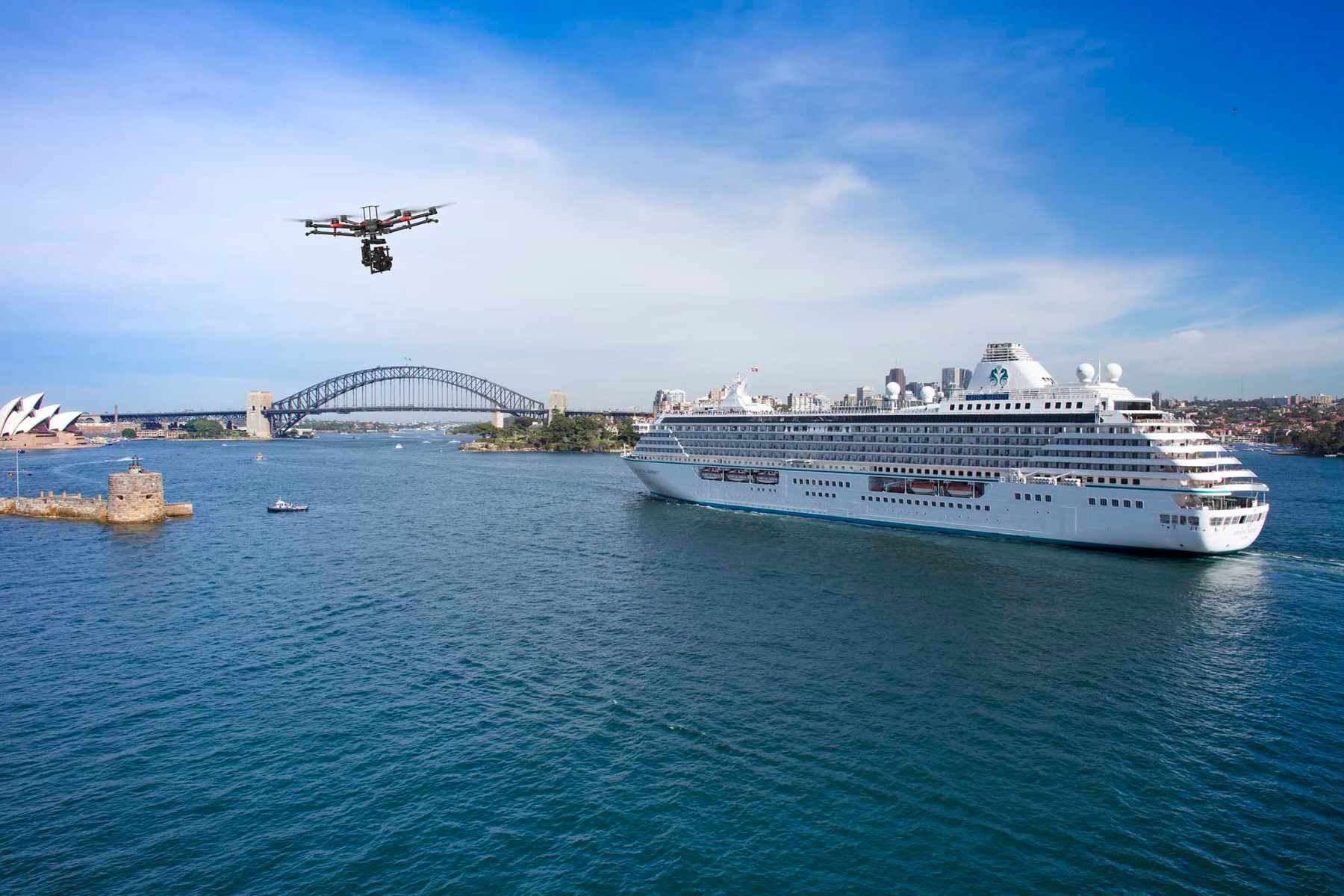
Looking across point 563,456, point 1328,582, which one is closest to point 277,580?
point 1328,582

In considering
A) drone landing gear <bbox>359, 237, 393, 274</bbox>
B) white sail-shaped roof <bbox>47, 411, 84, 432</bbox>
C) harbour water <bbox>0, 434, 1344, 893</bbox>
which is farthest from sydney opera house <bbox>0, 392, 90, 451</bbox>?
drone landing gear <bbox>359, 237, 393, 274</bbox>

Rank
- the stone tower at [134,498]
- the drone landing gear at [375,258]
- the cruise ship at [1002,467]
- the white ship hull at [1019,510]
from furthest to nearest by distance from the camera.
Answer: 1. the stone tower at [134,498]
2. the cruise ship at [1002,467]
3. the white ship hull at [1019,510]
4. the drone landing gear at [375,258]

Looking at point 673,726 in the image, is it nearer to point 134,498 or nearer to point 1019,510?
point 1019,510

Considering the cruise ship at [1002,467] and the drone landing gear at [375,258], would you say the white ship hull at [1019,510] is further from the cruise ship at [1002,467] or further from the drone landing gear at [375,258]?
the drone landing gear at [375,258]

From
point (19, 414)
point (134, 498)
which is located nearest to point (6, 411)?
point (19, 414)

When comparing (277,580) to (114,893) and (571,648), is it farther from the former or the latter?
(114,893)

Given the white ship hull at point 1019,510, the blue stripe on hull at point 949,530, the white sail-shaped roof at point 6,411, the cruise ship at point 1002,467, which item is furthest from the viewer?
the white sail-shaped roof at point 6,411

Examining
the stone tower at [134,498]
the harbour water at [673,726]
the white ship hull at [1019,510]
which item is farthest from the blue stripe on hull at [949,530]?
the stone tower at [134,498]
